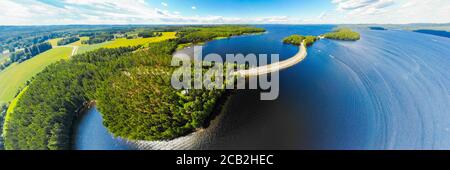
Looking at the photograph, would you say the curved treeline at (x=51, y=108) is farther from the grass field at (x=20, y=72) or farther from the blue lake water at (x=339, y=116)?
the grass field at (x=20, y=72)

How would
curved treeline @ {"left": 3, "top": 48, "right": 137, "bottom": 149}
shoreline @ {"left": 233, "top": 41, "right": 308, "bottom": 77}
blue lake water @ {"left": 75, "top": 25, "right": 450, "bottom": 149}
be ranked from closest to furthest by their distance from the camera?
blue lake water @ {"left": 75, "top": 25, "right": 450, "bottom": 149}, curved treeline @ {"left": 3, "top": 48, "right": 137, "bottom": 149}, shoreline @ {"left": 233, "top": 41, "right": 308, "bottom": 77}

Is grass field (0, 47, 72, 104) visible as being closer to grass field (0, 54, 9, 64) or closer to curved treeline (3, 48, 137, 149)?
grass field (0, 54, 9, 64)

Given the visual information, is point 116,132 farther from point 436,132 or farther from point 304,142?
point 436,132

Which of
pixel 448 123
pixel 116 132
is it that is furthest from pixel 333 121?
pixel 116 132

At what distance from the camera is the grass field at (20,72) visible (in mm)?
31344

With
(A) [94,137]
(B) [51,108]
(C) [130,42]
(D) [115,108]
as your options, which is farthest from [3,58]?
(A) [94,137]

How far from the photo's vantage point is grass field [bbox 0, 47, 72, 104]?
31344 mm

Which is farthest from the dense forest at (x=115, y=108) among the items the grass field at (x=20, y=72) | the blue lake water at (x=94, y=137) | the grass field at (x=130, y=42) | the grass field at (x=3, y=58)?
the grass field at (x=130, y=42)

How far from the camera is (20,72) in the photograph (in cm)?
3931

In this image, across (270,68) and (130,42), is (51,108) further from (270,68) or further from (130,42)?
(130,42)

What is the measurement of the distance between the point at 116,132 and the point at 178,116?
6.42 metres

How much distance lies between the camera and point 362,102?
21.4 m

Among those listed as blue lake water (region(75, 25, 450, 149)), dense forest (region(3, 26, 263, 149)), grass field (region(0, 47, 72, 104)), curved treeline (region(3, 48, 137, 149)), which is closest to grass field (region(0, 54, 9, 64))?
grass field (region(0, 47, 72, 104))
